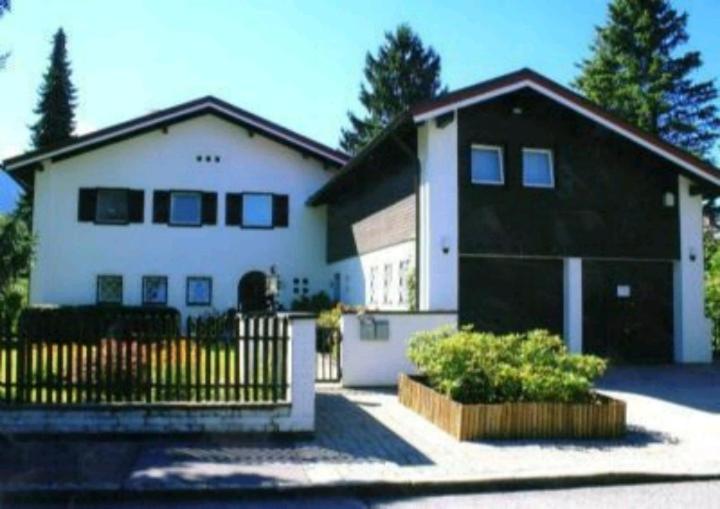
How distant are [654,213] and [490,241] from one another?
423cm

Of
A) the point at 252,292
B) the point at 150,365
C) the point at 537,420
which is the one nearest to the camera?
the point at 150,365

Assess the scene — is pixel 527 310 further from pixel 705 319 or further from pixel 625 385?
pixel 705 319

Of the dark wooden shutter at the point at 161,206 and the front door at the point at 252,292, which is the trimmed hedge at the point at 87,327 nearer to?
the dark wooden shutter at the point at 161,206

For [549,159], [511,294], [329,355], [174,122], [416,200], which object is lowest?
[329,355]

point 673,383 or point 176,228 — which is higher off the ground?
point 176,228

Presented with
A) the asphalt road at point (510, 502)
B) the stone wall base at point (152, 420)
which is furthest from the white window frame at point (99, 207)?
the asphalt road at point (510, 502)

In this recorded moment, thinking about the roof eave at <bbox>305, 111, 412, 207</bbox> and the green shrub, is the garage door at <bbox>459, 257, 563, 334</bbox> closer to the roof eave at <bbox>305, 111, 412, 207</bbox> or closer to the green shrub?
the roof eave at <bbox>305, 111, 412, 207</bbox>

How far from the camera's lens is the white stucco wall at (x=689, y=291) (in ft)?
61.7

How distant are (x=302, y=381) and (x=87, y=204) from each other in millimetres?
18930

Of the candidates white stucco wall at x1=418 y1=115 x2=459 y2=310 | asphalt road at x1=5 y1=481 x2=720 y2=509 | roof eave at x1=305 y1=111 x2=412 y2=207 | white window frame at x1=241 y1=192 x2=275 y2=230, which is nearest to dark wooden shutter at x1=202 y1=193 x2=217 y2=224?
white window frame at x1=241 y1=192 x2=275 y2=230

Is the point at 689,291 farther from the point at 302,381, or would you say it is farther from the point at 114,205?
the point at 114,205

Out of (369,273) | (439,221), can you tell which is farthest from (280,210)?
(439,221)

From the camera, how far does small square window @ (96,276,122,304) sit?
26.5 m

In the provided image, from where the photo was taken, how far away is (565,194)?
59.3ft
